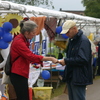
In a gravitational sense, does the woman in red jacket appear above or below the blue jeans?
above

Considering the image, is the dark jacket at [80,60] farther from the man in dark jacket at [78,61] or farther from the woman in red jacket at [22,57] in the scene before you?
the woman in red jacket at [22,57]

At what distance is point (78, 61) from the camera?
313cm

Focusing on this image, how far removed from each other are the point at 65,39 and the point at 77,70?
336 cm

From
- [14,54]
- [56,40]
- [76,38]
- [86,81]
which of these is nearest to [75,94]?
[86,81]

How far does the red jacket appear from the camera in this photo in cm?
325

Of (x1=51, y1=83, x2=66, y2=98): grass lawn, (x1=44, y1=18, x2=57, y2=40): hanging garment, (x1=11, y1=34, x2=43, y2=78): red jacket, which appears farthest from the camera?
(x1=51, y1=83, x2=66, y2=98): grass lawn

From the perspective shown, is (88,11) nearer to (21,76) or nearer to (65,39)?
(65,39)

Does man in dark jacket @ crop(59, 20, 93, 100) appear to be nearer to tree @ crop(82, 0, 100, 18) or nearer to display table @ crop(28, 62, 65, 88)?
display table @ crop(28, 62, 65, 88)

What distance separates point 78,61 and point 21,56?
2.75 ft

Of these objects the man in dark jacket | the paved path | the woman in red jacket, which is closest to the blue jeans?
the man in dark jacket

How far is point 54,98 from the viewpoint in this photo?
19.9 ft

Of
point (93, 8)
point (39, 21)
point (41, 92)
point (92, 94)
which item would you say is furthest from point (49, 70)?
point (93, 8)

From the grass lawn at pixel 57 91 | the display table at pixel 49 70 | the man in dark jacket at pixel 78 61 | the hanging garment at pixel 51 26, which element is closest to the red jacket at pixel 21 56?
the man in dark jacket at pixel 78 61

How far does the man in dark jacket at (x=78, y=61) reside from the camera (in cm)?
315
